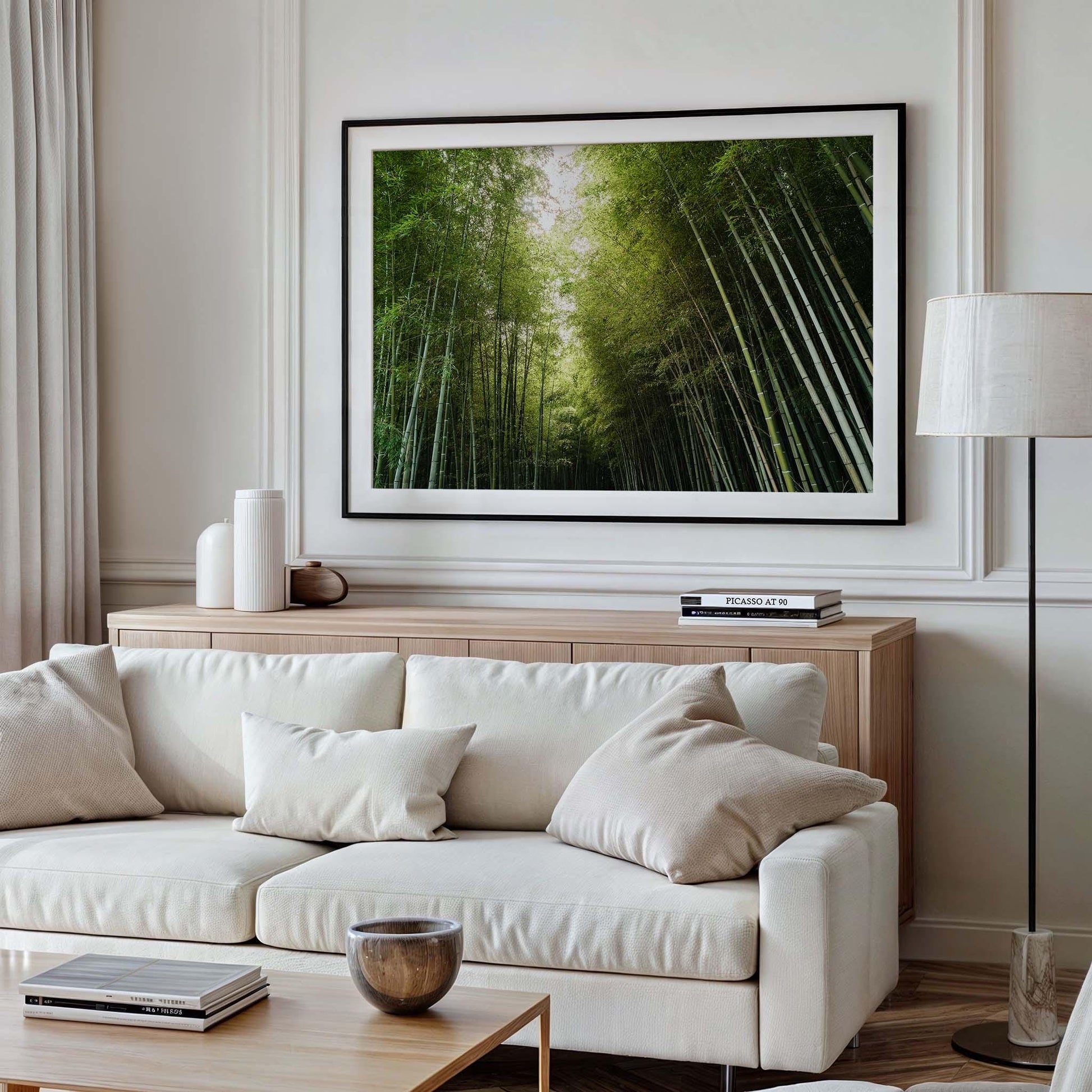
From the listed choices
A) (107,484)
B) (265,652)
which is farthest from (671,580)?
(107,484)

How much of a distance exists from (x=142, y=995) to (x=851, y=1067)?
1.57 m

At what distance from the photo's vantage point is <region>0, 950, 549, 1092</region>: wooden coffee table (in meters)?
1.84

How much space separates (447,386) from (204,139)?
1045mm

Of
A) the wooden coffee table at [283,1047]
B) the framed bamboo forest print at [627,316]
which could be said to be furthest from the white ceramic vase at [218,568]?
the wooden coffee table at [283,1047]

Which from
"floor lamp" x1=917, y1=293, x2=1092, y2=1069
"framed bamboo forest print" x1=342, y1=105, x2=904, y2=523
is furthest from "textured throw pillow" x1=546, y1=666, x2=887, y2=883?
"framed bamboo forest print" x1=342, y1=105, x2=904, y2=523

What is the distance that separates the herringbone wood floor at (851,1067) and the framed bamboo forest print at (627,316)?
1223mm

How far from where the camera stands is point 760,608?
3.45 m

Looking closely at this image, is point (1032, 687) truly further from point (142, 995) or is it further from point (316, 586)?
point (142, 995)

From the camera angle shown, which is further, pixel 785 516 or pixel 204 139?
pixel 204 139

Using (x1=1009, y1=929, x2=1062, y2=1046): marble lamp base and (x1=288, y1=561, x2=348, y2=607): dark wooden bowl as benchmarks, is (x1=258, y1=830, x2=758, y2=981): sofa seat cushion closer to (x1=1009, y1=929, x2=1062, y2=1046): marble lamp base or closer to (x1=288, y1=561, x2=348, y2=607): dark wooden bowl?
(x1=1009, y1=929, x2=1062, y2=1046): marble lamp base

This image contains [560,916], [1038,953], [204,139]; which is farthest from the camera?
[204,139]

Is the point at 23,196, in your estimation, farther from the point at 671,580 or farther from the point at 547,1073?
the point at 547,1073

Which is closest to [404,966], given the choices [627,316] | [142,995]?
[142,995]

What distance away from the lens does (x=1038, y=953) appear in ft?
10.1
